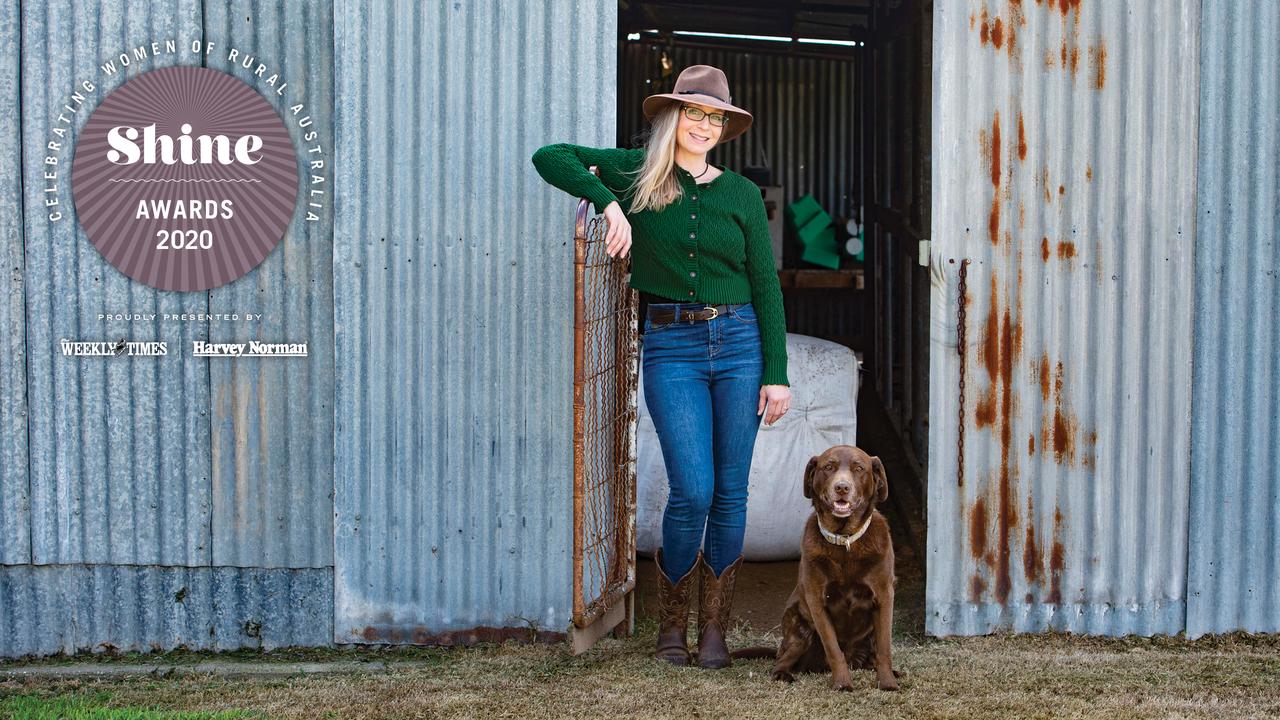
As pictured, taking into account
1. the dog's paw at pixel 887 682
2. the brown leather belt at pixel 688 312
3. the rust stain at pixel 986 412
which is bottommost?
the dog's paw at pixel 887 682

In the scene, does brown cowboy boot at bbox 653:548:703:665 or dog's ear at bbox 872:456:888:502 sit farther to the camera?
brown cowboy boot at bbox 653:548:703:665

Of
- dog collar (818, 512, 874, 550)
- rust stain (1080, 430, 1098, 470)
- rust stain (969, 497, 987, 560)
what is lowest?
rust stain (969, 497, 987, 560)

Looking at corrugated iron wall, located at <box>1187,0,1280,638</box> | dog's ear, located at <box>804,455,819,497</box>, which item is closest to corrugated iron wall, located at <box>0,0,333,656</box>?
dog's ear, located at <box>804,455,819,497</box>

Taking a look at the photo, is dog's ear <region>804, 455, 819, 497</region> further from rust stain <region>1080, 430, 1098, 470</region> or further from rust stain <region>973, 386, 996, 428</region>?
rust stain <region>1080, 430, 1098, 470</region>

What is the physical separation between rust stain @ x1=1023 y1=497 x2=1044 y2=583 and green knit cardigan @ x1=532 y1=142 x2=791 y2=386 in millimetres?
1345

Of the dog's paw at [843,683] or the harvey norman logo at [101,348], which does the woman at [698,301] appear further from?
the harvey norman logo at [101,348]

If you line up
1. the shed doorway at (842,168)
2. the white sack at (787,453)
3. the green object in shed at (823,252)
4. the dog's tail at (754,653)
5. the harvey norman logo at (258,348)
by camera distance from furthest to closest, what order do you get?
the green object in shed at (823,252) < the shed doorway at (842,168) < the white sack at (787,453) < the harvey norman logo at (258,348) < the dog's tail at (754,653)

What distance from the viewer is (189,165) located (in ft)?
16.5

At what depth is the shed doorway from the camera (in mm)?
7273

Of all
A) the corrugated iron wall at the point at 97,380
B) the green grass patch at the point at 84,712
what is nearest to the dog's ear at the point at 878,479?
the green grass patch at the point at 84,712

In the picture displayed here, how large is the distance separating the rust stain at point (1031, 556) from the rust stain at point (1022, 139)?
136 centimetres

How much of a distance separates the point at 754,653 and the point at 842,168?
8.41 m

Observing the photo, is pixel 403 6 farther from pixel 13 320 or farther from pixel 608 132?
pixel 13 320

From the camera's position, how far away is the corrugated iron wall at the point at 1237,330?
5012 mm
